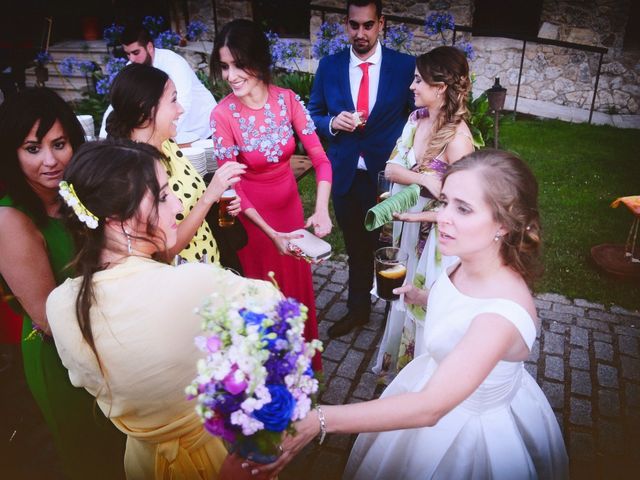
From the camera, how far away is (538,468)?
218cm

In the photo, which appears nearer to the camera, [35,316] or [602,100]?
[35,316]

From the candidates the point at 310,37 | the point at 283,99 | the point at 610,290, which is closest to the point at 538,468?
the point at 283,99

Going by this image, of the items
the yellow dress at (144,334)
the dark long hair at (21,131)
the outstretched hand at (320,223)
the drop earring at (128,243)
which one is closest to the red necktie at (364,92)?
the outstretched hand at (320,223)

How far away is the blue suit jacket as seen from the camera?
3.99 meters

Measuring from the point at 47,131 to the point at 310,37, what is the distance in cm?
969

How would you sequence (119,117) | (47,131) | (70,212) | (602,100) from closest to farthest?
(70,212)
(47,131)
(119,117)
(602,100)

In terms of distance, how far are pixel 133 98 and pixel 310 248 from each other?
131 cm

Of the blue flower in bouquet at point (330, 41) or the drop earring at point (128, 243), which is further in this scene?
the blue flower in bouquet at point (330, 41)

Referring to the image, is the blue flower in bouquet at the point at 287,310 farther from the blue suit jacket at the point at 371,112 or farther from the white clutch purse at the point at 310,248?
the blue suit jacket at the point at 371,112

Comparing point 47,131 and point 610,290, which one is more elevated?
point 47,131

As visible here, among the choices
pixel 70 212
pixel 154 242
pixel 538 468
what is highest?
pixel 70 212

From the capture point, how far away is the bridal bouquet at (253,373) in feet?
4.00

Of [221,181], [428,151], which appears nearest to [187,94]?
[221,181]

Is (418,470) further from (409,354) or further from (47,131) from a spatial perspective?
(47,131)
